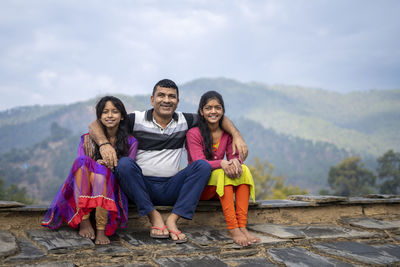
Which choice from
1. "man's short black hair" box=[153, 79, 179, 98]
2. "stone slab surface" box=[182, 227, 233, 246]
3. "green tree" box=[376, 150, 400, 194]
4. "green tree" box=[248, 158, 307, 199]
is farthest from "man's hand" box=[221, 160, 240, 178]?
"green tree" box=[248, 158, 307, 199]

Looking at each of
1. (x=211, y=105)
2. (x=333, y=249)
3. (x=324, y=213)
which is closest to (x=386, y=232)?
(x=324, y=213)

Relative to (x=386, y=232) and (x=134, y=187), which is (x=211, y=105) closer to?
(x=134, y=187)

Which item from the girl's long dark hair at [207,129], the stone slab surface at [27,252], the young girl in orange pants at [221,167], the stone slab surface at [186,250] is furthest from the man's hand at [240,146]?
the stone slab surface at [27,252]

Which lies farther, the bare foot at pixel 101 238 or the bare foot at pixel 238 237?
the bare foot at pixel 238 237

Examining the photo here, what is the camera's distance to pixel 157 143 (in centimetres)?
306

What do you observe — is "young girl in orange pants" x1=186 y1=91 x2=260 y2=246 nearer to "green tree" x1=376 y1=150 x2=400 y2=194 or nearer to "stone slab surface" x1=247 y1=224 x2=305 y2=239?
"stone slab surface" x1=247 y1=224 x2=305 y2=239

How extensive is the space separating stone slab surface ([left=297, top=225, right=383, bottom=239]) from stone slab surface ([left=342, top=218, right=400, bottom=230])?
0.17 meters

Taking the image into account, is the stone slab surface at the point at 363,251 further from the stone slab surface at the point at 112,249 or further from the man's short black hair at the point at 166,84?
the man's short black hair at the point at 166,84

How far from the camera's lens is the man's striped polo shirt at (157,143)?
301cm

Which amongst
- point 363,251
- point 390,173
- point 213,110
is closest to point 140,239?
point 213,110

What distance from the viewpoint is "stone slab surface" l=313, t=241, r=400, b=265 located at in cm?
233

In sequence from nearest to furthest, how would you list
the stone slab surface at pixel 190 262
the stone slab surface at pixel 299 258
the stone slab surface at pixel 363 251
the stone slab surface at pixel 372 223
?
1. the stone slab surface at pixel 190 262
2. the stone slab surface at pixel 299 258
3. the stone slab surface at pixel 363 251
4. the stone slab surface at pixel 372 223

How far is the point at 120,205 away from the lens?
2664mm

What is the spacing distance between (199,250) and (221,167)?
27.8 inches
